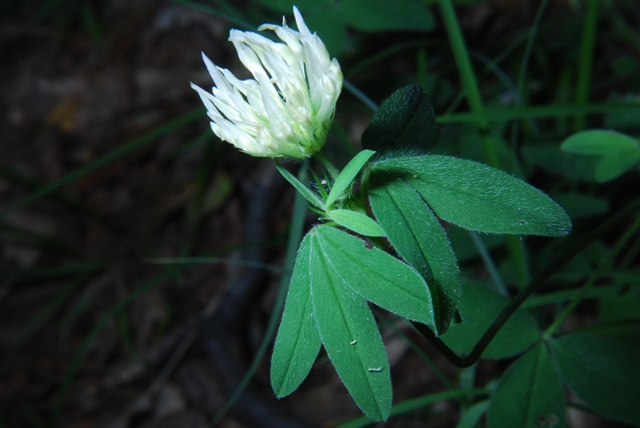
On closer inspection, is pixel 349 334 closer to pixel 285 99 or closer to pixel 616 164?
pixel 285 99

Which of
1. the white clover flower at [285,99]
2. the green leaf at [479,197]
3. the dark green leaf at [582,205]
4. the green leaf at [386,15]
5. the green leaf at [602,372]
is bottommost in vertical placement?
the dark green leaf at [582,205]

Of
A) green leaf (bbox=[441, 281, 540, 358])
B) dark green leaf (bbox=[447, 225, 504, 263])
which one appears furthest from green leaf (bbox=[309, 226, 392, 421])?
dark green leaf (bbox=[447, 225, 504, 263])

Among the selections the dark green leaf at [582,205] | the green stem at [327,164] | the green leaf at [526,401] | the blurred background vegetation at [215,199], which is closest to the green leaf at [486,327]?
the green leaf at [526,401]

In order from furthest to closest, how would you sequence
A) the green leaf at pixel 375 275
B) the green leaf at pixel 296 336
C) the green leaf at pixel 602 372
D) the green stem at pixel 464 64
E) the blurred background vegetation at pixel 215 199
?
the blurred background vegetation at pixel 215 199, the green stem at pixel 464 64, the green leaf at pixel 602 372, the green leaf at pixel 296 336, the green leaf at pixel 375 275

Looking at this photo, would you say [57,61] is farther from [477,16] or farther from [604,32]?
[604,32]

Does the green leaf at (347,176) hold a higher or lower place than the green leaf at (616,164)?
higher

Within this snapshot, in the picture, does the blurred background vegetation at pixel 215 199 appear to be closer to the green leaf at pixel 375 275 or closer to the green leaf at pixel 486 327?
the green leaf at pixel 486 327
